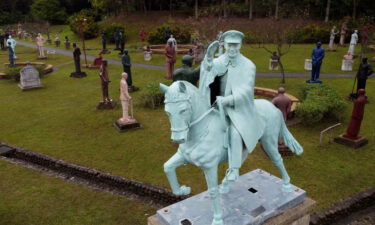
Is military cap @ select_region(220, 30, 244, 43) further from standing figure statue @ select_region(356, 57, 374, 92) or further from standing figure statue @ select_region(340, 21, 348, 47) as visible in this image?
standing figure statue @ select_region(340, 21, 348, 47)

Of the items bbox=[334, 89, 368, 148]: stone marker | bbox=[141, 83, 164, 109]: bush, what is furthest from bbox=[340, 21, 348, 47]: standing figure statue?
bbox=[141, 83, 164, 109]: bush

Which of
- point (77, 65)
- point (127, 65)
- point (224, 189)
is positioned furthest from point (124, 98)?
point (77, 65)

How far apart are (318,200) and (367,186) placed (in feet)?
4.97

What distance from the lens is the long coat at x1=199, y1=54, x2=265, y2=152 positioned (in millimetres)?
4301

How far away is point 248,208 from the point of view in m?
5.10

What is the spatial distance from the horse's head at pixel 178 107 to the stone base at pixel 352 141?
7296mm

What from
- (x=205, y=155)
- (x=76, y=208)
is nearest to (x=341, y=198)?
(x=205, y=155)

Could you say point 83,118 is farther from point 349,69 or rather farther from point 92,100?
point 349,69

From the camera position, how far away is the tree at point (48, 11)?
51.7 meters


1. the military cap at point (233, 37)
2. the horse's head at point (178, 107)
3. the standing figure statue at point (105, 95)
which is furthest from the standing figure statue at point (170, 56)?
the horse's head at point (178, 107)

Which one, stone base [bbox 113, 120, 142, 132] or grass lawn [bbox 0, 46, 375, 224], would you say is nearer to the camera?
grass lawn [bbox 0, 46, 375, 224]

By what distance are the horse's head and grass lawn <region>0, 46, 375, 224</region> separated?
3.62 m

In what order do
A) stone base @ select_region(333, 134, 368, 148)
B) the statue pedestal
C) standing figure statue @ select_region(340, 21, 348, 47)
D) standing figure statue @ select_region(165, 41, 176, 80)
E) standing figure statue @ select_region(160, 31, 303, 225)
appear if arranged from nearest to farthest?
standing figure statue @ select_region(160, 31, 303, 225), the statue pedestal, stone base @ select_region(333, 134, 368, 148), standing figure statue @ select_region(165, 41, 176, 80), standing figure statue @ select_region(340, 21, 348, 47)

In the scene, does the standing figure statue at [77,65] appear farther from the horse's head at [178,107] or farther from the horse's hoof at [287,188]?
the horse's head at [178,107]
